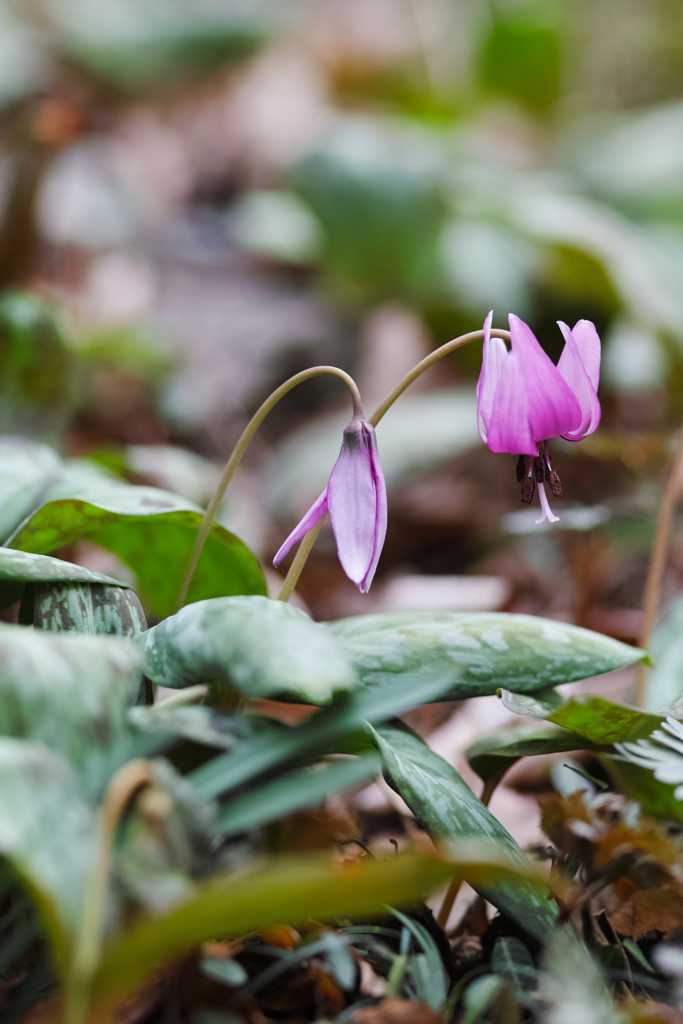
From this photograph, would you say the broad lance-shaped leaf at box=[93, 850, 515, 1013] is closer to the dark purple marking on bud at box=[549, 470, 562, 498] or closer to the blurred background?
the dark purple marking on bud at box=[549, 470, 562, 498]

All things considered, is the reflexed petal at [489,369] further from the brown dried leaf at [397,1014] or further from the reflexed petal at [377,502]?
the brown dried leaf at [397,1014]

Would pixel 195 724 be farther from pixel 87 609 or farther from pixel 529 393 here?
pixel 529 393

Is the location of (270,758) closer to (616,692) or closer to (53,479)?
(53,479)

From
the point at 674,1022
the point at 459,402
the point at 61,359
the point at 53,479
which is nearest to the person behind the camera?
the point at 674,1022

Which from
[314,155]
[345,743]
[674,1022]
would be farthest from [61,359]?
[314,155]

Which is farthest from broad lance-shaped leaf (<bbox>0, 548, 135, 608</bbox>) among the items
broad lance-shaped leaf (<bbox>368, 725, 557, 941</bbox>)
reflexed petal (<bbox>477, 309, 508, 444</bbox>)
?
reflexed petal (<bbox>477, 309, 508, 444</bbox>)

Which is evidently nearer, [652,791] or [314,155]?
[652,791]
